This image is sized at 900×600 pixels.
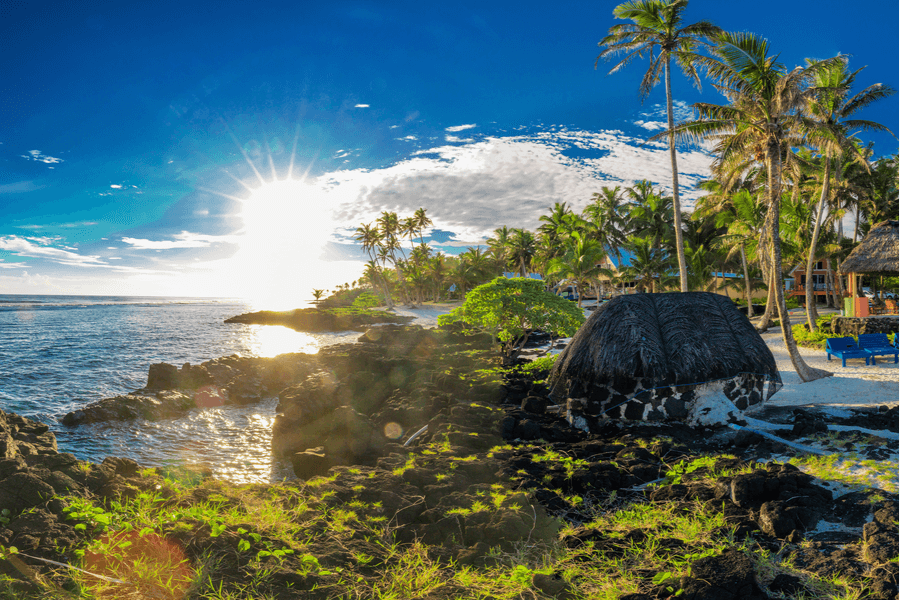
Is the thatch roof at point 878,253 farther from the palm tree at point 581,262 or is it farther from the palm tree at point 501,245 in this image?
the palm tree at point 501,245

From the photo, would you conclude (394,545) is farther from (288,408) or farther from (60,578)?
(288,408)

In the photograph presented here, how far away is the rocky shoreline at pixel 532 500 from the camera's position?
165 inches

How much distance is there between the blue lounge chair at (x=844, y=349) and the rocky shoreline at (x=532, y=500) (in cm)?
604

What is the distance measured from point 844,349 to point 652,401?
9.65 m

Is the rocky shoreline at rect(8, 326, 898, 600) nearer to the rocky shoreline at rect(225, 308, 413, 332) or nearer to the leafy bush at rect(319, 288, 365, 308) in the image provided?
the rocky shoreline at rect(225, 308, 413, 332)

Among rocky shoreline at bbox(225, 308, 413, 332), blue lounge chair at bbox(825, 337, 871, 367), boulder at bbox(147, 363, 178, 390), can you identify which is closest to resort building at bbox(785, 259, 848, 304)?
blue lounge chair at bbox(825, 337, 871, 367)

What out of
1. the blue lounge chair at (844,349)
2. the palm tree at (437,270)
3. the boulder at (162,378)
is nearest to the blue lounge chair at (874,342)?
the blue lounge chair at (844,349)

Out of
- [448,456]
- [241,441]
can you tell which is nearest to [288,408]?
[241,441]

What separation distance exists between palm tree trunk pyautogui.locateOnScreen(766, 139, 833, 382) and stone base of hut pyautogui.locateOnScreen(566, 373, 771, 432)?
3.63 meters

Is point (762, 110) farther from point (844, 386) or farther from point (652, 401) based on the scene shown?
point (652, 401)

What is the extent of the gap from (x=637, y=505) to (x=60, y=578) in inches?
253

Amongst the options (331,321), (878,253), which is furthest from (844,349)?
(331,321)

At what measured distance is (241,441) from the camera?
37.8 feet

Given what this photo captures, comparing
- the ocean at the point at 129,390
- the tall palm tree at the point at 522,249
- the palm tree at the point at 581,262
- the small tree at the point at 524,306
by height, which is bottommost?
the ocean at the point at 129,390
